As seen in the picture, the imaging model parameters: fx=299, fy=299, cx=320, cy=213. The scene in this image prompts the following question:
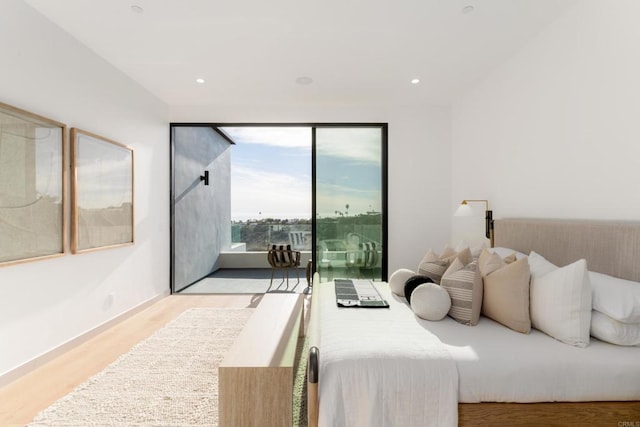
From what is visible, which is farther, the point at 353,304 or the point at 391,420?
the point at 353,304

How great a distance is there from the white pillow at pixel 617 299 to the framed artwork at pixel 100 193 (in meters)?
3.64

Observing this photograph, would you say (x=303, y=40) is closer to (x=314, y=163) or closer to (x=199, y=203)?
(x=314, y=163)

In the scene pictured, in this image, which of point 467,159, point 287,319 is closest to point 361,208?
point 467,159

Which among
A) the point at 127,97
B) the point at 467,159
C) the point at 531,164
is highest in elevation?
the point at 127,97

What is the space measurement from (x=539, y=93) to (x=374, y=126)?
205 cm

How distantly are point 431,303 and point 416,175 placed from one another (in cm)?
274

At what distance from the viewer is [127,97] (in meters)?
3.31

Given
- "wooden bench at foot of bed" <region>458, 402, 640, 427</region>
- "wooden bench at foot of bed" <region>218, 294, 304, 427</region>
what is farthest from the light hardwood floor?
"wooden bench at foot of bed" <region>458, 402, 640, 427</region>

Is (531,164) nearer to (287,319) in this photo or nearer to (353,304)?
(353,304)

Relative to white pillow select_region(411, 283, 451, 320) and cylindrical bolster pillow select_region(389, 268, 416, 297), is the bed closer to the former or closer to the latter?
white pillow select_region(411, 283, 451, 320)

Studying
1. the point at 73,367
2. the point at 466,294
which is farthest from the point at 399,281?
the point at 73,367

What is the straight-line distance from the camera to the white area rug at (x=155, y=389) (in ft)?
5.63

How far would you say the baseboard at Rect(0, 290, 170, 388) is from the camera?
2.07 metres

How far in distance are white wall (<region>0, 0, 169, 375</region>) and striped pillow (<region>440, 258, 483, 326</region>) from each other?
295cm
